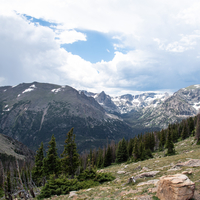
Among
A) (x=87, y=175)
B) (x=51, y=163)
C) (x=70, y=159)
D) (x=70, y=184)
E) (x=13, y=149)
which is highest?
(x=87, y=175)

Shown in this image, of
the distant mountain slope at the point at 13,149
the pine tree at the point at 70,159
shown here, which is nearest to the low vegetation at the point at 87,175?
the pine tree at the point at 70,159

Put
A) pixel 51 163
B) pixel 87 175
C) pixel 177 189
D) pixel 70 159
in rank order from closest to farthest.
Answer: pixel 177 189
pixel 87 175
pixel 70 159
pixel 51 163

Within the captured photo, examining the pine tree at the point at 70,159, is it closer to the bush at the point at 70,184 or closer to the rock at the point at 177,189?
the bush at the point at 70,184

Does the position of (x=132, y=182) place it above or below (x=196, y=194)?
below

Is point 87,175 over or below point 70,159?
over

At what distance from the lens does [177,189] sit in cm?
1029

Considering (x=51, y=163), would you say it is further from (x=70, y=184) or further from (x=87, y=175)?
(x=70, y=184)

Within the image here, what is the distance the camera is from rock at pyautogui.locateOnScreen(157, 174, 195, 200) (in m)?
10.2

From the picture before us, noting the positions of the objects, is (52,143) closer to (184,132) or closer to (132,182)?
(132,182)

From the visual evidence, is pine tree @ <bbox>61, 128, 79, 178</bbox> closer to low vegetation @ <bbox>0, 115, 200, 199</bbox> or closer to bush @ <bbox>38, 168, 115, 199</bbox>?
low vegetation @ <bbox>0, 115, 200, 199</bbox>

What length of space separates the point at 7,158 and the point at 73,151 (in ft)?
463

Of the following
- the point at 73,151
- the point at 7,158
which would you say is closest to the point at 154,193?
the point at 73,151

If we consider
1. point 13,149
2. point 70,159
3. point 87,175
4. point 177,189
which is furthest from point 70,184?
point 13,149

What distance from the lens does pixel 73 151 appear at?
39812 mm
